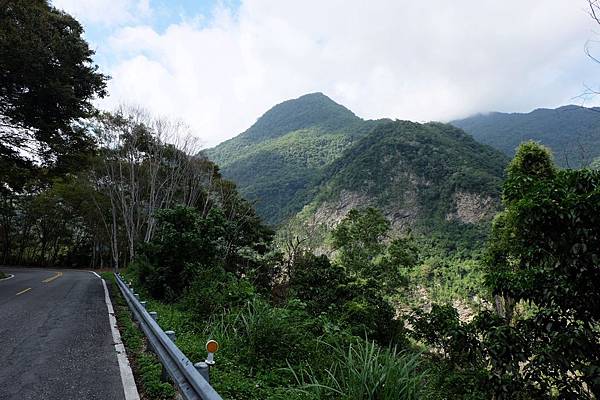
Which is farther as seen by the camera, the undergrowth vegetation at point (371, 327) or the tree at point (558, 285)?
the undergrowth vegetation at point (371, 327)

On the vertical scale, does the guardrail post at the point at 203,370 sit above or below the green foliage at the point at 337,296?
above

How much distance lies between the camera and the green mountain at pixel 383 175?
7925 cm

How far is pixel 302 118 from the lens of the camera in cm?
17912

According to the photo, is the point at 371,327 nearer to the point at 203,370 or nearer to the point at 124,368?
the point at 124,368

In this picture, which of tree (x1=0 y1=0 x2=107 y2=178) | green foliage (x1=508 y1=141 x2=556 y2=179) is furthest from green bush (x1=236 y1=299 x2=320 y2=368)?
green foliage (x1=508 y1=141 x2=556 y2=179)

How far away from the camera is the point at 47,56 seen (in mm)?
12102

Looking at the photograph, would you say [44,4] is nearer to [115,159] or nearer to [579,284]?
[115,159]

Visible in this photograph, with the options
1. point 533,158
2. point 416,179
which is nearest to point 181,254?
point 533,158

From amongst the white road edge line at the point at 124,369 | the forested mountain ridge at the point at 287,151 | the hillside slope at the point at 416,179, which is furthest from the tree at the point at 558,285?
the forested mountain ridge at the point at 287,151

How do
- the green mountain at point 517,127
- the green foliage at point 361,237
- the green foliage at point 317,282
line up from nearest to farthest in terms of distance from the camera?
the green foliage at point 317,282
the green foliage at point 361,237
the green mountain at point 517,127

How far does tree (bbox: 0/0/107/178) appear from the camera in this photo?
1145cm

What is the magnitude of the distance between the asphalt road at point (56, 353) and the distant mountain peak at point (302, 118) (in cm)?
15454

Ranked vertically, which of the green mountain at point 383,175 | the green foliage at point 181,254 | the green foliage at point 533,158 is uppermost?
the green mountain at point 383,175

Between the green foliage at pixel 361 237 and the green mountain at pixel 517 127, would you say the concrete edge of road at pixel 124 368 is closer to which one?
the green foliage at pixel 361 237
